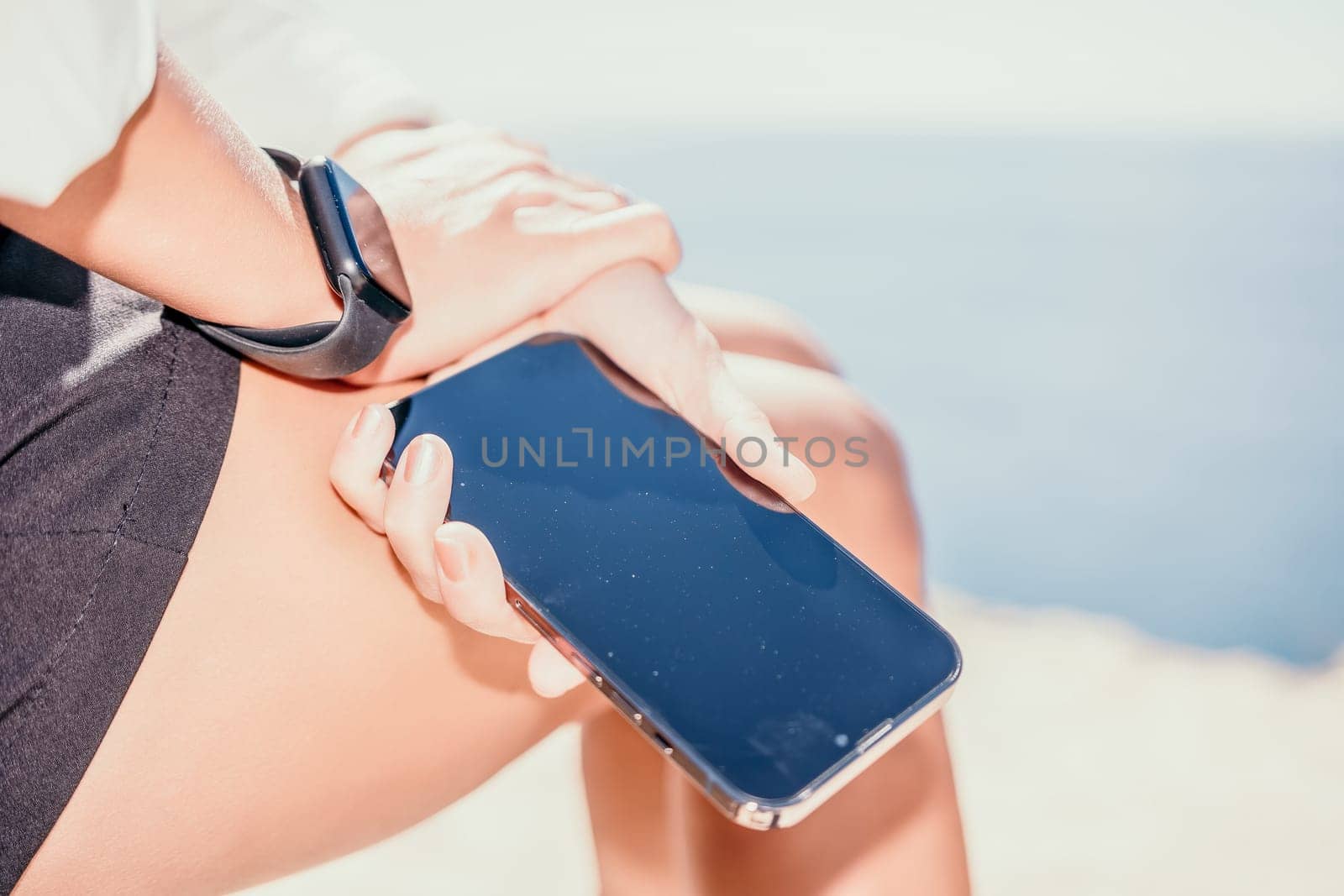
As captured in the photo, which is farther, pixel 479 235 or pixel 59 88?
pixel 479 235

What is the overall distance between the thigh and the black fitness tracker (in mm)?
26

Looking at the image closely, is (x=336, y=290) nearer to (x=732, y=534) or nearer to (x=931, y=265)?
(x=732, y=534)

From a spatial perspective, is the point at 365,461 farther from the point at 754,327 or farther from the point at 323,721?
the point at 754,327

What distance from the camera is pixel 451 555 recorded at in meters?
0.36

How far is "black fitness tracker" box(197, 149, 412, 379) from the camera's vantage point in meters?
0.38

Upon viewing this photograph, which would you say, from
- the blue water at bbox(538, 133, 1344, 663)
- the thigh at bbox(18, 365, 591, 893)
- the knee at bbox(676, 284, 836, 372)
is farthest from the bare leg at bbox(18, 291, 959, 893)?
the blue water at bbox(538, 133, 1344, 663)

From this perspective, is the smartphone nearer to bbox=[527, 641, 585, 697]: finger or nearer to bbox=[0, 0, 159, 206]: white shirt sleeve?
bbox=[527, 641, 585, 697]: finger

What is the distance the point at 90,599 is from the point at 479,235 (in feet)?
0.74

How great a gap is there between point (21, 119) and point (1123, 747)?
1.12m

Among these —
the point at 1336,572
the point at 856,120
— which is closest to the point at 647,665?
the point at 1336,572

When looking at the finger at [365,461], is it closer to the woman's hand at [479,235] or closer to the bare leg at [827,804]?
the woman's hand at [479,235]

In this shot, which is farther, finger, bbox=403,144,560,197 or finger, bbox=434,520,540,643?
finger, bbox=403,144,560,197

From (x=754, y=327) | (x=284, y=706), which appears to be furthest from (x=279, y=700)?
(x=754, y=327)

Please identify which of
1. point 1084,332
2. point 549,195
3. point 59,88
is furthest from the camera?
point 1084,332
